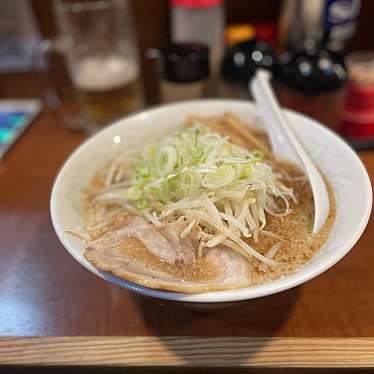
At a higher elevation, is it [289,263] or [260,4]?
[260,4]

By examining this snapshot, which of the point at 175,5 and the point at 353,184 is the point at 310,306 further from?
the point at 175,5

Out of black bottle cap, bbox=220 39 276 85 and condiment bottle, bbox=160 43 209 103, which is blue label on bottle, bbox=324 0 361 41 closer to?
black bottle cap, bbox=220 39 276 85

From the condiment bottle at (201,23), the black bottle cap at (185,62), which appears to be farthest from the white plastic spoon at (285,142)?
the condiment bottle at (201,23)

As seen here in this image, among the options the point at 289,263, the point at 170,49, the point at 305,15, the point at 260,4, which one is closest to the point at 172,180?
the point at 289,263

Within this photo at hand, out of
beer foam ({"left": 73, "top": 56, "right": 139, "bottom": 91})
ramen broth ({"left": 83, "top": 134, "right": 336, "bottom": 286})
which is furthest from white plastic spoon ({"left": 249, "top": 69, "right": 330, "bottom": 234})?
beer foam ({"left": 73, "top": 56, "right": 139, "bottom": 91})

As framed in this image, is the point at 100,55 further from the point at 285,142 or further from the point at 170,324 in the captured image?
the point at 170,324

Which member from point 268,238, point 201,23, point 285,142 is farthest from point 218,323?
point 201,23
